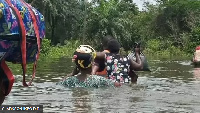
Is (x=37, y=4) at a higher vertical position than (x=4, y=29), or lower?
higher

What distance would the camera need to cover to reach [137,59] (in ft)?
34.4

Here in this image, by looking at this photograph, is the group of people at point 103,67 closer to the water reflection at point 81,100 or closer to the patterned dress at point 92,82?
the patterned dress at point 92,82

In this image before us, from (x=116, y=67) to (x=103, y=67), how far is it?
47cm

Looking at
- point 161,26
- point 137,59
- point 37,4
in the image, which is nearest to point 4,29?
point 137,59

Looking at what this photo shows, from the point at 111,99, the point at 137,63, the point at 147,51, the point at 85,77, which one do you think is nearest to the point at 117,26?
the point at 147,51

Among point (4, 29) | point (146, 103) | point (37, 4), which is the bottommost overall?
point (146, 103)

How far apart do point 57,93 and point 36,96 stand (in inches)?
21.9

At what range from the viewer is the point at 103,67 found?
10.3 metres

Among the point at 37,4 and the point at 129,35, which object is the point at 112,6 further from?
the point at 37,4

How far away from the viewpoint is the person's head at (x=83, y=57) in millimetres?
9172

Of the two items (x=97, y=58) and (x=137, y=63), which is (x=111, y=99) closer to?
(x=97, y=58)

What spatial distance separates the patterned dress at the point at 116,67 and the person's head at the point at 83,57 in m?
0.62

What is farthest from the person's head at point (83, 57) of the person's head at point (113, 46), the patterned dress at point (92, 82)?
the person's head at point (113, 46)

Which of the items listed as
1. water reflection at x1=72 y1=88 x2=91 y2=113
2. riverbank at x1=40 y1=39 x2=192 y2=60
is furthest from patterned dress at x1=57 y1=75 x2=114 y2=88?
riverbank at x1=40 y1=39 x2=192 y2=60
